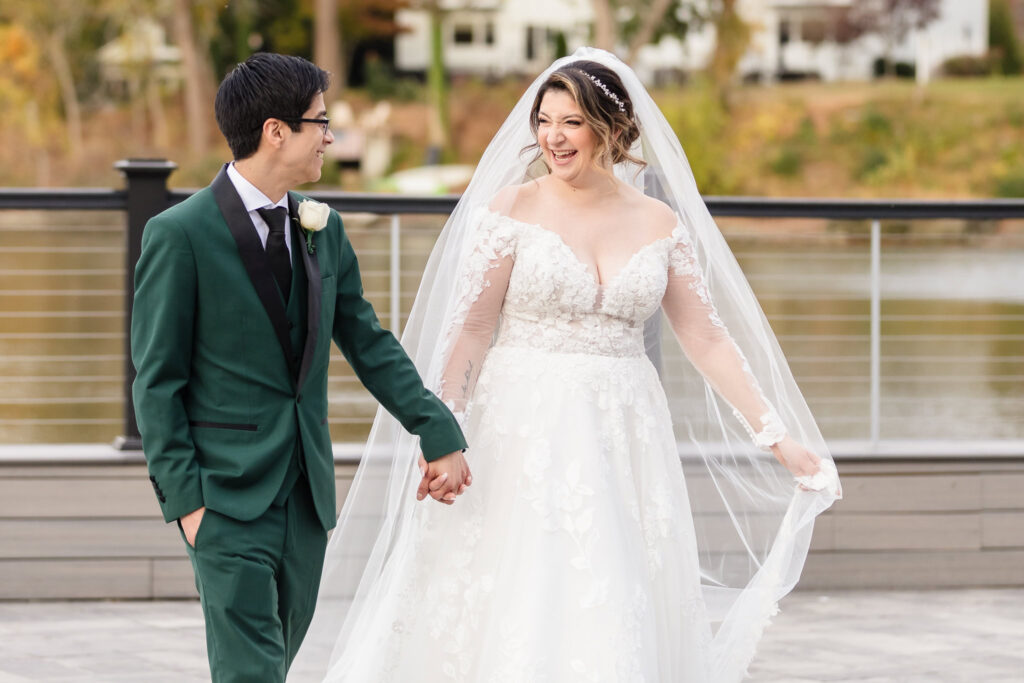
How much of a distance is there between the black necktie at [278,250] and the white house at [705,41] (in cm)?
Result: 4122

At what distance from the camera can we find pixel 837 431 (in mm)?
9242

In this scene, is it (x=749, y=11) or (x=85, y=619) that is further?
(x=749, y=11)

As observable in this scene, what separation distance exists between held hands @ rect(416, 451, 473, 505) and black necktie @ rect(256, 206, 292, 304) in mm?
590

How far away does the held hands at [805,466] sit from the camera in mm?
3809

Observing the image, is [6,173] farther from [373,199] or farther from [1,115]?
[373,199]

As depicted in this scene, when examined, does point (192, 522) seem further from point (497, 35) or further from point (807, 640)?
point (497, 35)

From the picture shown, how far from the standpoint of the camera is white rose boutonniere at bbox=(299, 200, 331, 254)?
2.97 meters

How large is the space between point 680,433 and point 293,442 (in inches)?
64.6

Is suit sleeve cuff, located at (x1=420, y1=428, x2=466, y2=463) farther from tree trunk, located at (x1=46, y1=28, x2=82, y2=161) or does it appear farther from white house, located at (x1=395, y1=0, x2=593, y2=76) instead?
white house, located at (x1=395, y1=0, x2=593, y2=76)

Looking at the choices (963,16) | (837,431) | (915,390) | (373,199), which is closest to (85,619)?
(373,199)

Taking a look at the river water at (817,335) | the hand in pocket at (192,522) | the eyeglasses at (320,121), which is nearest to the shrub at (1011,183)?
the river water at (817,335)

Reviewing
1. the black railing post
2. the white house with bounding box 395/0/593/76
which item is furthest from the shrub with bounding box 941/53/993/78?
the black railing post

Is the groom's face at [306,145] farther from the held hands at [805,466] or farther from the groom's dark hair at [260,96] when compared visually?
the held hands at [805,466]

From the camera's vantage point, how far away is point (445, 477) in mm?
3328
